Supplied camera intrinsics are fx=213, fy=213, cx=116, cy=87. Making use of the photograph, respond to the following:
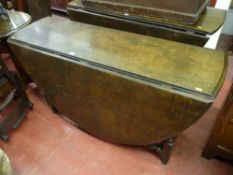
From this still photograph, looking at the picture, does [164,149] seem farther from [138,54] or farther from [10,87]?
[10,87]

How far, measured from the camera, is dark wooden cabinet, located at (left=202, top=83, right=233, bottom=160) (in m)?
1.24

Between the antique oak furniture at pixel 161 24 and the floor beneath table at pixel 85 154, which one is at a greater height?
the antique oak furniture at pixel 161 24

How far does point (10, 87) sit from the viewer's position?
68.5 inches

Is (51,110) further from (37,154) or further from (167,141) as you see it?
(167,141)

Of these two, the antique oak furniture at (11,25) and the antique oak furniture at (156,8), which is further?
the antique oak furniture at (11,25)

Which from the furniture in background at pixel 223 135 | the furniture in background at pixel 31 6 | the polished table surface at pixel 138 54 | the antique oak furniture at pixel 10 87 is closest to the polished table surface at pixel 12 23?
the antique oak furniture at pixel 10 87

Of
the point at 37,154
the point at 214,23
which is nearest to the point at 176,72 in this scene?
the point at 214,23

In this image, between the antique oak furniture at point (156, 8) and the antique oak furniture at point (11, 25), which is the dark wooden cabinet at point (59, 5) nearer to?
the antique oak furniture at point (11, 25)

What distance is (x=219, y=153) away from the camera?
1460 millimetres

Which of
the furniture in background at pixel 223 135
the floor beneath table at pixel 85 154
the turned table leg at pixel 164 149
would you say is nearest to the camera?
the furniture in background at pixel 223 135

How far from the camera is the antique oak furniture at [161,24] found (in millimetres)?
1416

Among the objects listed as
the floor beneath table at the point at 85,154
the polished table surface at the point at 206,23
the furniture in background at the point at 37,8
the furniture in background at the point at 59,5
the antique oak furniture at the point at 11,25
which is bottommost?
the floor beneath table at the point at 85,154

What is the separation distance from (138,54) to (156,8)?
1.57ft

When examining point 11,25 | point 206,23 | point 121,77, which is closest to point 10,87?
point 11,25
